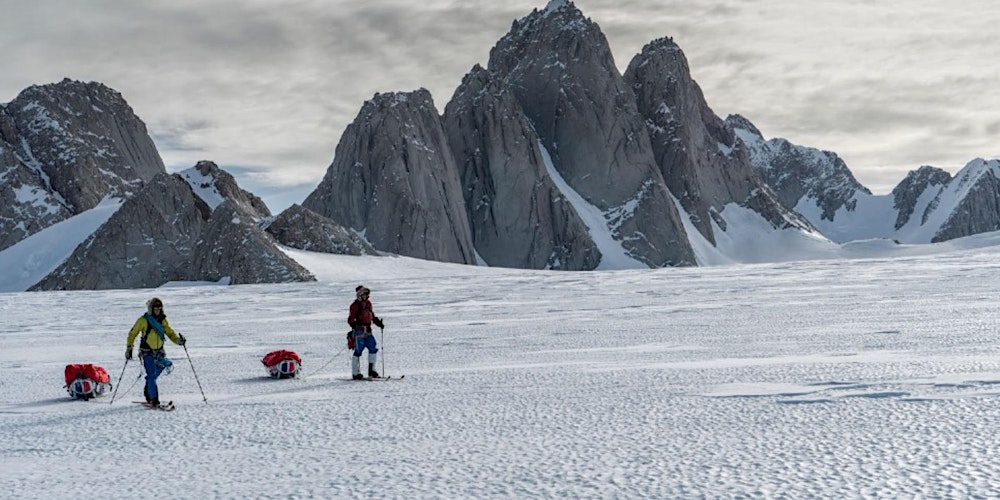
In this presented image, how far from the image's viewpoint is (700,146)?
650 ft

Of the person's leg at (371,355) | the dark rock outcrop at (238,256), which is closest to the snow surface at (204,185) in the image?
the dark rock outcrop at (238,256)

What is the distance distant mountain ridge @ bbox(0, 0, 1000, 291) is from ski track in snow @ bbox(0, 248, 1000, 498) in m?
63.5

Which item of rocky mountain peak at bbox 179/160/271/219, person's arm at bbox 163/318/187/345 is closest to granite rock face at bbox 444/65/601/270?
rocky mountain peak at bbox 179/160/271/219

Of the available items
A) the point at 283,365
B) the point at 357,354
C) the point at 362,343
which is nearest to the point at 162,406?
the point at 283,365

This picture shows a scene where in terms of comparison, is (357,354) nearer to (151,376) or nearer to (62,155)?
(151,376)

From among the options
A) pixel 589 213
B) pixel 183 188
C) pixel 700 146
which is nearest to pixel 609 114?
pixel 589 213

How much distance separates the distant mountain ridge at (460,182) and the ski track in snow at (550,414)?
208 feet

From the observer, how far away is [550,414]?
10.6 meters

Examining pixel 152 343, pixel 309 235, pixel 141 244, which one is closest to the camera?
pixel 152 343

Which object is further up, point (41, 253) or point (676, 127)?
point (676, 127)

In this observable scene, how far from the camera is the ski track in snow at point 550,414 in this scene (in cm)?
755

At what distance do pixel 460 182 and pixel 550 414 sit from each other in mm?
146460

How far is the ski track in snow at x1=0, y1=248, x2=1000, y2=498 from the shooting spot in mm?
7551

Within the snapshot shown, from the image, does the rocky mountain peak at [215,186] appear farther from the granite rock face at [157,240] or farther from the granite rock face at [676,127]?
the granite rock face at [676,127]
